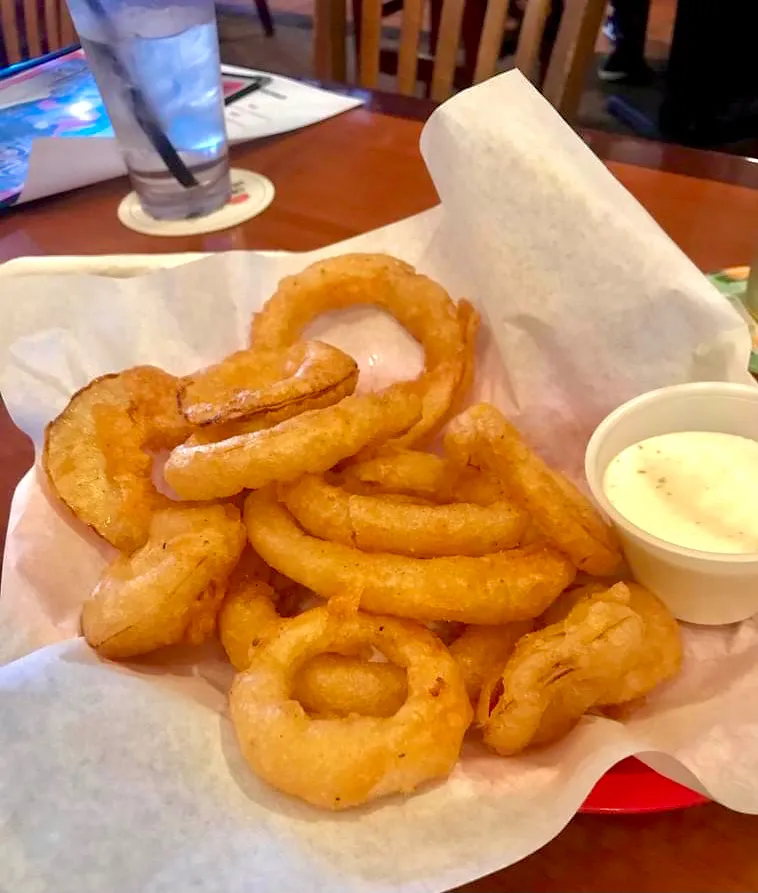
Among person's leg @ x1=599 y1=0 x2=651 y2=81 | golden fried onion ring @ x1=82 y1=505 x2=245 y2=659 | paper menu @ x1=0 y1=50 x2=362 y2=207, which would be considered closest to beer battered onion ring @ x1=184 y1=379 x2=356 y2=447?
golden fried onion ring @ x1=82 y1=505 x2=245 y2=659

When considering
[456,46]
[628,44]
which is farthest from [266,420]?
[628,44]

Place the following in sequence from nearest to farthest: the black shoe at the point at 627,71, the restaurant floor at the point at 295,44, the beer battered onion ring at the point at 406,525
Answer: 1. the beer battered onion ring at the point at 406,525
2. the restaurant floor at the point at 295,44
3. the black shoe at the point at 627,71

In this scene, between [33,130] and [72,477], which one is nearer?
[72,477]

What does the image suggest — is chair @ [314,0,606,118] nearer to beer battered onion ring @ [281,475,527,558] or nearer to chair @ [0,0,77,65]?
chair @ [0,0,77,65]

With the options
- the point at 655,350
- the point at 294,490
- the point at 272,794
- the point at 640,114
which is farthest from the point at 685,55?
the point at 272,794

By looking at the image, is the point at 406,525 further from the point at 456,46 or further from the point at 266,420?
the point at 456,46

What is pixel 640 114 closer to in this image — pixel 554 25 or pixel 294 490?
pixel 554 25

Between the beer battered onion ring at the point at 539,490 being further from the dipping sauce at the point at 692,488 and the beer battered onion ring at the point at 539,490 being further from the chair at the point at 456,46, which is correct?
the chair at the point at 456,46

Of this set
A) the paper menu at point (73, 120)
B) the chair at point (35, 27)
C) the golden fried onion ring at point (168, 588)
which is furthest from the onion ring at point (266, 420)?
the chair at point (35, 27)
